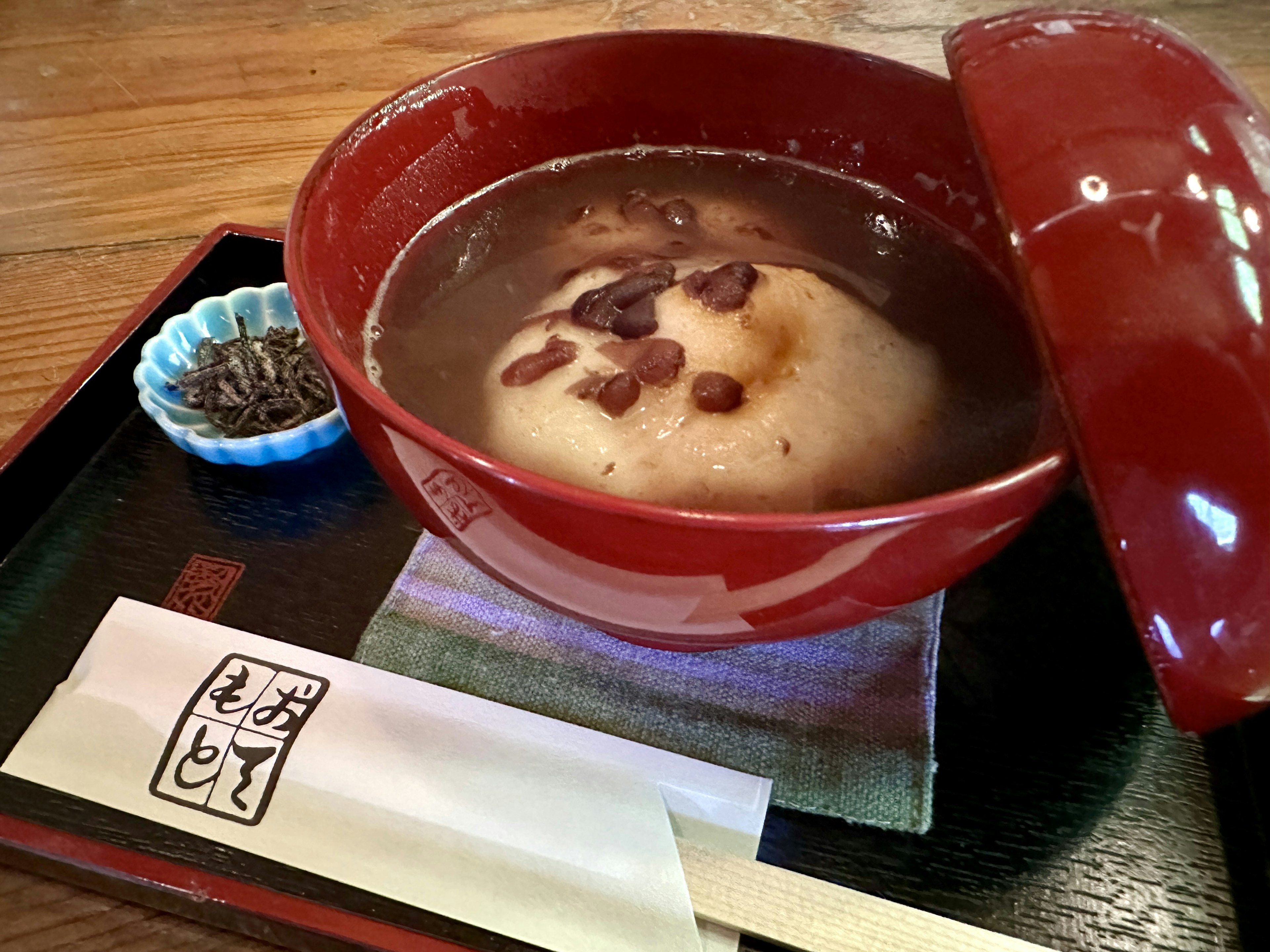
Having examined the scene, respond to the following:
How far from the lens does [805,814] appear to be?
0.87 metres

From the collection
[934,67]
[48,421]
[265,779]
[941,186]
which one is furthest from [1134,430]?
[934,67]

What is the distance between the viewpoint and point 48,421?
117 cm

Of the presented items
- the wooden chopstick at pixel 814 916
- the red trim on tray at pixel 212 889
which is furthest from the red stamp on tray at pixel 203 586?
the wooden chopstick at pixel 814 916

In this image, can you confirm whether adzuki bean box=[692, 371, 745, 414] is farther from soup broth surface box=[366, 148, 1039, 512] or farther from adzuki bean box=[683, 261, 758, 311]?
adzuki bean box=[683, 261, 758, 311]

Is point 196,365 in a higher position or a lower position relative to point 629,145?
lower

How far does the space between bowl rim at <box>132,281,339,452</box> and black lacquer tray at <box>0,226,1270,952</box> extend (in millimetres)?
42

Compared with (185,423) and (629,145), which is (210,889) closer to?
(185,423)

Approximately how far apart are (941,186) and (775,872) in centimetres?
96

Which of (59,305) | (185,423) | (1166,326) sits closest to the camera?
(1166,326)

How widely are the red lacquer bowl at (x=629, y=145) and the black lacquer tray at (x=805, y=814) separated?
0.77 feet

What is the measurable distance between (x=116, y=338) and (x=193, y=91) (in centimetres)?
106

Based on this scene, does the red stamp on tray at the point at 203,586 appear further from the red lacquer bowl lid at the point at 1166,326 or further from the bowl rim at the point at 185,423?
the red lacquer bowl lid at the point at 1166,326

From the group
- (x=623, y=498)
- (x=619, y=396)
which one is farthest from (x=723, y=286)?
(x=623, y=498)

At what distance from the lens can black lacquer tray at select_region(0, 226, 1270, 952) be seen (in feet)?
2.64
